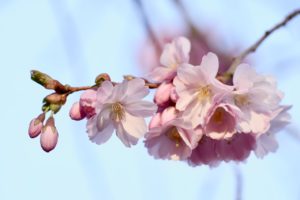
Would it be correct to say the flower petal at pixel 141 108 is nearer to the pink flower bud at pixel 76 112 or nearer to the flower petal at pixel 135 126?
the flower petal at pixel 135 126

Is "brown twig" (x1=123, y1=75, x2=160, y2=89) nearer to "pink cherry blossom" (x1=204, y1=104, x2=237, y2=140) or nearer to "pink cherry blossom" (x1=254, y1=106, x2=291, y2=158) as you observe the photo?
"pink cherry blossom" (x1=204, y1=104, x2=237, y2=140)

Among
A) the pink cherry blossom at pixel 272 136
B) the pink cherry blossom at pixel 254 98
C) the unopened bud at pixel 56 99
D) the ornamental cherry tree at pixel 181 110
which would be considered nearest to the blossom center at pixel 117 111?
the ornamental cherry tree at pixel 181 110

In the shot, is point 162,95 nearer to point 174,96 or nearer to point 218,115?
point 174,96

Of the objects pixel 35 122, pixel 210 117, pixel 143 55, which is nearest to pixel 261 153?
pixel 210 117

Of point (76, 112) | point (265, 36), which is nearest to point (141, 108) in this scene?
point (76, 112)

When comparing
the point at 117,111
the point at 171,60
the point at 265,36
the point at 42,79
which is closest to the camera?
the point at 42,79

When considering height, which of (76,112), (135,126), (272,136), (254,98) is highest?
(76,112)
